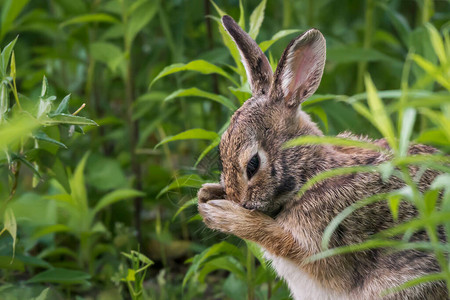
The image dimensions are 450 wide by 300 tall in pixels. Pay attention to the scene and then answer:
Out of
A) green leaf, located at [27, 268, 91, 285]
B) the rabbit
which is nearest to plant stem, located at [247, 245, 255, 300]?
the rabbit

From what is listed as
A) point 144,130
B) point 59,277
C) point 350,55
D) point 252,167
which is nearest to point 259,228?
point 252,167

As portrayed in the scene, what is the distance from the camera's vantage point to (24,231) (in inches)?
188

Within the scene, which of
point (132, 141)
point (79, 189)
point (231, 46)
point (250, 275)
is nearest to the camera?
point (231, 46)

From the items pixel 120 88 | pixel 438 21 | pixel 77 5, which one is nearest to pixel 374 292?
pixel 438 21

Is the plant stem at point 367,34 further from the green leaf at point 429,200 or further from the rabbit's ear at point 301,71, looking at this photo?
the green leaf at point 429,200

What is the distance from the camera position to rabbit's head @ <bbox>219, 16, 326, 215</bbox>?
10.7 feet

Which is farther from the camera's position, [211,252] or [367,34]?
[367,34]

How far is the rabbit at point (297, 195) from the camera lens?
10.6 feet

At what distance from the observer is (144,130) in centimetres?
562

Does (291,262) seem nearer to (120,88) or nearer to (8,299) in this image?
(8,299)

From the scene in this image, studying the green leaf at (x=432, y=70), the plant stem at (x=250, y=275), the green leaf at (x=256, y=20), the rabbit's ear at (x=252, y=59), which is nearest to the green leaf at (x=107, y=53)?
the green leaf at (x=256, y=20)

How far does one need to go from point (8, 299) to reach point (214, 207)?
1.33 m

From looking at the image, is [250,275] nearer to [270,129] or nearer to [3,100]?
[270,129]

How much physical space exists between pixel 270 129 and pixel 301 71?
327 millimetres
